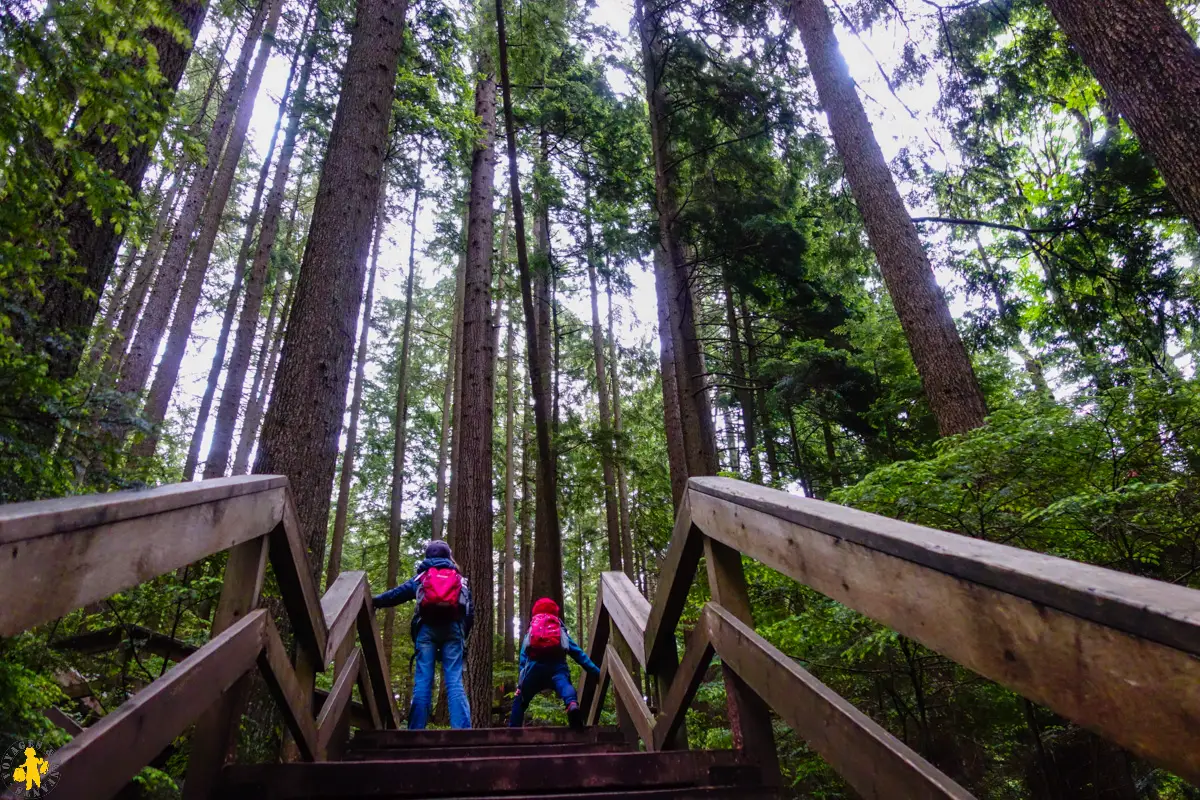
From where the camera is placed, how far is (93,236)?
405 centimetres

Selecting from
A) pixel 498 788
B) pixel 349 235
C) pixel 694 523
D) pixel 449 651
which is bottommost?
pixel 498 788

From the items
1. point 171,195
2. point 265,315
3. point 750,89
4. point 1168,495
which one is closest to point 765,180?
point 750,89

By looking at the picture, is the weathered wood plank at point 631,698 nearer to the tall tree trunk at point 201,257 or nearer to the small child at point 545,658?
the small child at point 545,658

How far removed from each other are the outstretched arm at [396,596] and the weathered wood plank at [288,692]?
5.86 feet

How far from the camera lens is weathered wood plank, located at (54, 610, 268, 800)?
1229 mm

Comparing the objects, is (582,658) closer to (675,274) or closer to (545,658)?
(545,658)

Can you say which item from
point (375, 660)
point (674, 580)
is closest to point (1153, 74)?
point (674, 580)

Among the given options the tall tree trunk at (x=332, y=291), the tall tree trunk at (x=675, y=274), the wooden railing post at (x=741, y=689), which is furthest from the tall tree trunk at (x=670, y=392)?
the wooden railing post at (x=741, y=689)

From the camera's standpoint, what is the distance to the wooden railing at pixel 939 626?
740 millimetres

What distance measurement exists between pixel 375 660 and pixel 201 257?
10935 millimetres

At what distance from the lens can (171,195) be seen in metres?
16.3

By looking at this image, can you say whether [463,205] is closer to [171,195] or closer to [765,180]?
[765,180]

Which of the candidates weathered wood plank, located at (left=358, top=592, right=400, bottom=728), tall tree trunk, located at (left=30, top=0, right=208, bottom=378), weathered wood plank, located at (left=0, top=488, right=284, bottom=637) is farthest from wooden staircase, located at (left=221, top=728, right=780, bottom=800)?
tall tree trunk, located at (left=30, top=0, right=208, bottom=378)

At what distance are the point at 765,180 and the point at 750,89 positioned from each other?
6.33 ft
